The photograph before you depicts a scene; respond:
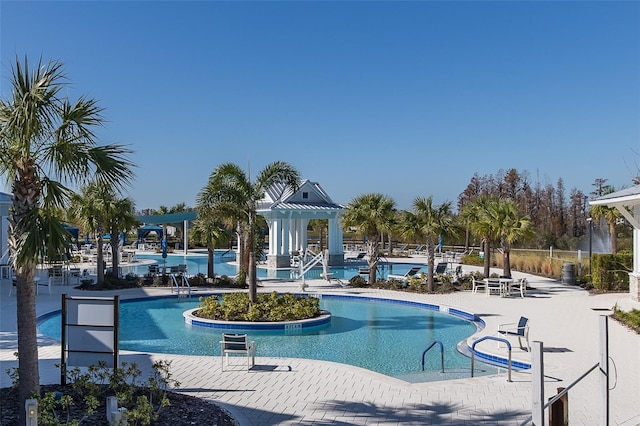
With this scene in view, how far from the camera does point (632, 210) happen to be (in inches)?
629

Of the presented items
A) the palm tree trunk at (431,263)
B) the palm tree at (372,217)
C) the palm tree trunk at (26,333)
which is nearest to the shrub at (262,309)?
the palm tree trunk at (431,263)

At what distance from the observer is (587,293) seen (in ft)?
62.7

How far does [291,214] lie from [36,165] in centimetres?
2314

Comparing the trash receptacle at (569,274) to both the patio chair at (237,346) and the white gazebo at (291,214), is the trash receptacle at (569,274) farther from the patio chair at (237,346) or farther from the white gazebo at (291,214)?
the patio chair at (237,346)

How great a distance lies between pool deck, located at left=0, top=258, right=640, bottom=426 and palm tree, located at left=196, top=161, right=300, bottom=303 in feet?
15.1

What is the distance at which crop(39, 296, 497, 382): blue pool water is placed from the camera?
418 inches

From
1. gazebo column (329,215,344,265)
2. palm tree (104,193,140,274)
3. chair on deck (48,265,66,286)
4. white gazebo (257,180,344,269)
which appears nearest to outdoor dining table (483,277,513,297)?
white gazebo (257,180,344,269)

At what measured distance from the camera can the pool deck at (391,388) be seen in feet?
22.0

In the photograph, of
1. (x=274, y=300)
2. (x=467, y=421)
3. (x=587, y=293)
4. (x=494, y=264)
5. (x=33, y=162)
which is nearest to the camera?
(x=33, y=162)

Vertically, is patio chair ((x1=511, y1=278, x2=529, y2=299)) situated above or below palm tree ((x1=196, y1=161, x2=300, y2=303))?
below

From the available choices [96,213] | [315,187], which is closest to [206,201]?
[96,213]

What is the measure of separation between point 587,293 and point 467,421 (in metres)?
14.6

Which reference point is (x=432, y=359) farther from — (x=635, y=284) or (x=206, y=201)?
(x=635, y=284)

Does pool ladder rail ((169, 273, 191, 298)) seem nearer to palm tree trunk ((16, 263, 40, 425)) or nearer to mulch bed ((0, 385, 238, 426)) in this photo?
mulch bed ((0, 385, 238, 426))
